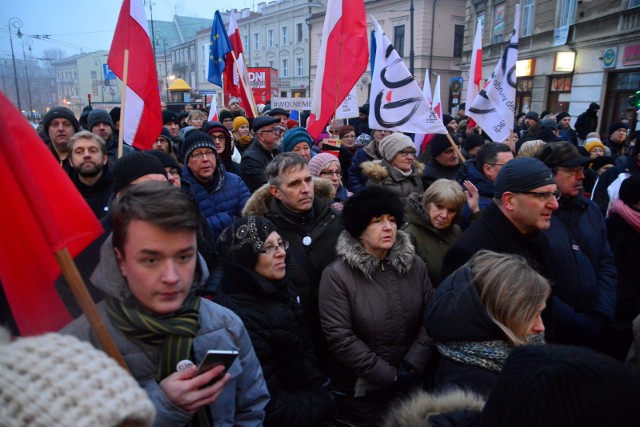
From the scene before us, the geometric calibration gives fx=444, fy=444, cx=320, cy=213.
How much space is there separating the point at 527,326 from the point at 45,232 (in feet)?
5.88

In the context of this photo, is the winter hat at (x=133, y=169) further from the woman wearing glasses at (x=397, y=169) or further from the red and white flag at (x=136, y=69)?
the woman wearing glasses at (x=397, y=169)

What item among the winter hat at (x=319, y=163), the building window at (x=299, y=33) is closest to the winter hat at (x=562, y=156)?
the winter hat at (x=319, y=163)

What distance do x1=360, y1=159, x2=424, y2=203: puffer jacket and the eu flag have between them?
4.46m

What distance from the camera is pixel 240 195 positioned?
4.05 metres

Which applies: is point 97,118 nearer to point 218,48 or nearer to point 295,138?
point 295,138

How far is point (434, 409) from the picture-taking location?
4.70ft

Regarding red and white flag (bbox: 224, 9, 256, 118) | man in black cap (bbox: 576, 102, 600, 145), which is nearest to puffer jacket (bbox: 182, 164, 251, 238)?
red and white flag (bbox: 224, 9, 256, 118)

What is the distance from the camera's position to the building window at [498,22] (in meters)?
21.7

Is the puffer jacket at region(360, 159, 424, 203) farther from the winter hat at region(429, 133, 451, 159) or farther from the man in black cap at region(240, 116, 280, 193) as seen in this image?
the man in black cap at region(240, 116, 280, 193)

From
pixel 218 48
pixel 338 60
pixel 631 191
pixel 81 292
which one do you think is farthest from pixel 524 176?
pixel 218 48

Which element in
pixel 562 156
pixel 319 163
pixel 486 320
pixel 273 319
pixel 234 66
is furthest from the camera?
pixel 234 66

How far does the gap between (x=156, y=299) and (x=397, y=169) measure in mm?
3549

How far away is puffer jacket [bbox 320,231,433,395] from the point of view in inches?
103

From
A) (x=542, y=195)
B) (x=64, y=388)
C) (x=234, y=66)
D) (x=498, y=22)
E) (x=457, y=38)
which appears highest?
(x=457, y=38)
